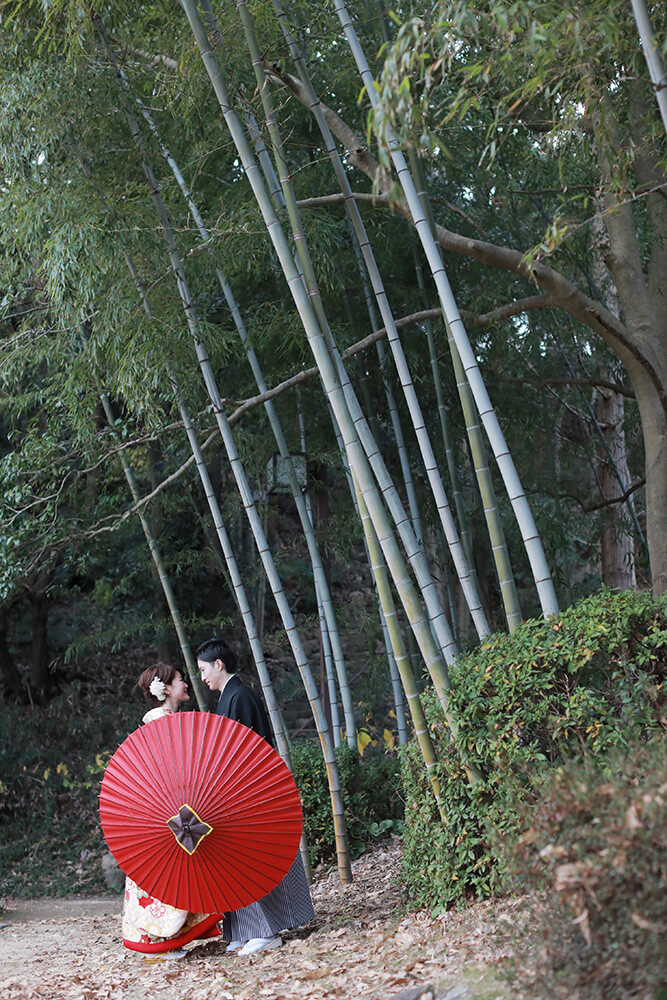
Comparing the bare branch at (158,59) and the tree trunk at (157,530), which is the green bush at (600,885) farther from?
the tree trunk at (157,530)

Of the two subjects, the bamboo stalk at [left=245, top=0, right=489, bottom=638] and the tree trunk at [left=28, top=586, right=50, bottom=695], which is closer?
the bamboo stalk at [left=245, top=0, right=489, bottom=638]

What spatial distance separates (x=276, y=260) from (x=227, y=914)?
3.47 m

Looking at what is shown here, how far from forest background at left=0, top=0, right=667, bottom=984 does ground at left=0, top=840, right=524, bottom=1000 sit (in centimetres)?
49

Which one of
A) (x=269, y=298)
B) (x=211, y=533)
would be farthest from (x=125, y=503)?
(x=269, y=298)

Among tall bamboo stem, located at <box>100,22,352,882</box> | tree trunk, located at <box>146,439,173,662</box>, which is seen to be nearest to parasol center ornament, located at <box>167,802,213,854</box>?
tall bamboo stem, located at <box>100,22,352,882</box>

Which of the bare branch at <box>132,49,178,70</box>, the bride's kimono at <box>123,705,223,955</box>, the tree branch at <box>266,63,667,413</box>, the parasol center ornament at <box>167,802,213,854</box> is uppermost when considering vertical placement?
the bare branch at <box>132,49,178,70</box>

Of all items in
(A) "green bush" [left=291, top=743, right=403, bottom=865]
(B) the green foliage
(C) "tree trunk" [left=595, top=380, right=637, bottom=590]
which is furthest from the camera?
(B) the green foliage

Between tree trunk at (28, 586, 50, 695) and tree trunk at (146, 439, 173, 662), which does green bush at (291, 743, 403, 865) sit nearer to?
tree trunk at (146, 439, 173, 662)

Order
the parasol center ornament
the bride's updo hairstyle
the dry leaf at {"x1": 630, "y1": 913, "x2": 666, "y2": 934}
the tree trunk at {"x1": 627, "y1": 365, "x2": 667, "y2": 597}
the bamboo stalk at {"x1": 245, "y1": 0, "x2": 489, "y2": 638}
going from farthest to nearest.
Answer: the tree trunk at {"x1": 627, "y1": 365, "x2": 667, "y2": 597}
the bride's updo hairstyle
the bamboo stalk at {"x1": 245, "y1": 0, "x2": 489, "y2": 638}
the parasol center ornament
the dry leaf at {"x1": 630, "y1": 913, "x2": 666, "y2": 934}

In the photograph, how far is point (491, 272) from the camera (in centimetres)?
577

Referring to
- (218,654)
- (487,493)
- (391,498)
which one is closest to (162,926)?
(218,654)

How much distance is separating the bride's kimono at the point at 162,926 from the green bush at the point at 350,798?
5.01 feet

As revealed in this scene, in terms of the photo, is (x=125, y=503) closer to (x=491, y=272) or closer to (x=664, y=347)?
(x=491, y=272)

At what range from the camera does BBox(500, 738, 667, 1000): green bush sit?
1.60 m
